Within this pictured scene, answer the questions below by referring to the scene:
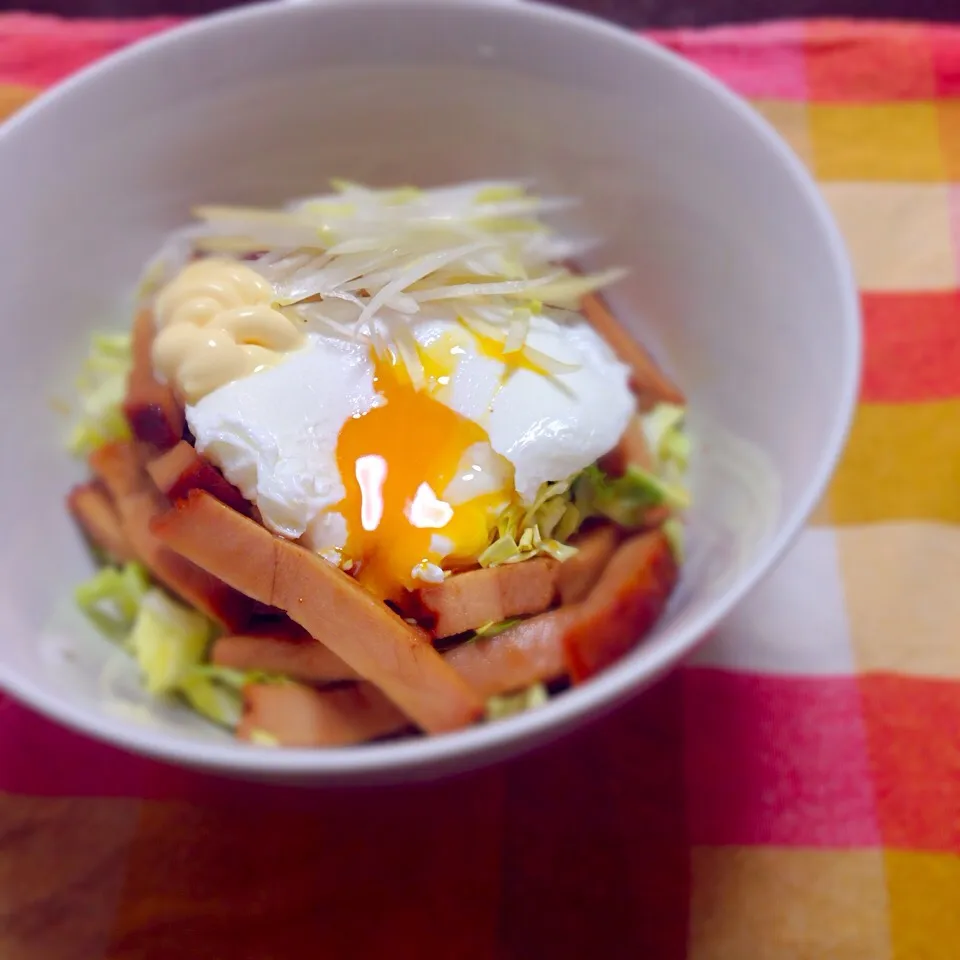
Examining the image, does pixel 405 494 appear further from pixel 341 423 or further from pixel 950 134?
pixel 950 134

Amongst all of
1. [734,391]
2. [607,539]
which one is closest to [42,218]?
[607,539]

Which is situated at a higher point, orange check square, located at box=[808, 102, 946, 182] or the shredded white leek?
the shredded white leek

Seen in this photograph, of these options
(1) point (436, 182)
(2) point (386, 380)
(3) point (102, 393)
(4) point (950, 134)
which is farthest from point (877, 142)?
(3) point (102, 393)

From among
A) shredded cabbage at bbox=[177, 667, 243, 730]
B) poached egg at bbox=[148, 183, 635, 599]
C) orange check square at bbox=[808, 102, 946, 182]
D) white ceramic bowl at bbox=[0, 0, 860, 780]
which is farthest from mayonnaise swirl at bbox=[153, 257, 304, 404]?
orange check square at bbox=[808, 102, 946, 182]

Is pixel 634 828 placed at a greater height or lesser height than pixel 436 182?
lesser

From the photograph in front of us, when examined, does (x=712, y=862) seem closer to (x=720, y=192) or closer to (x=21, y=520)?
(x=720, y=192)

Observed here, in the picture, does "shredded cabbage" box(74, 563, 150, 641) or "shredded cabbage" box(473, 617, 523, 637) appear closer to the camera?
"shredded cabbage" box(473, 617, 523, 637)

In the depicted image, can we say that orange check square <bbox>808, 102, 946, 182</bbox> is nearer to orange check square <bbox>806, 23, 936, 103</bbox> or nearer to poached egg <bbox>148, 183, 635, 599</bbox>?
orange check square <bbox>806, 23, 936, 103</bbox>
